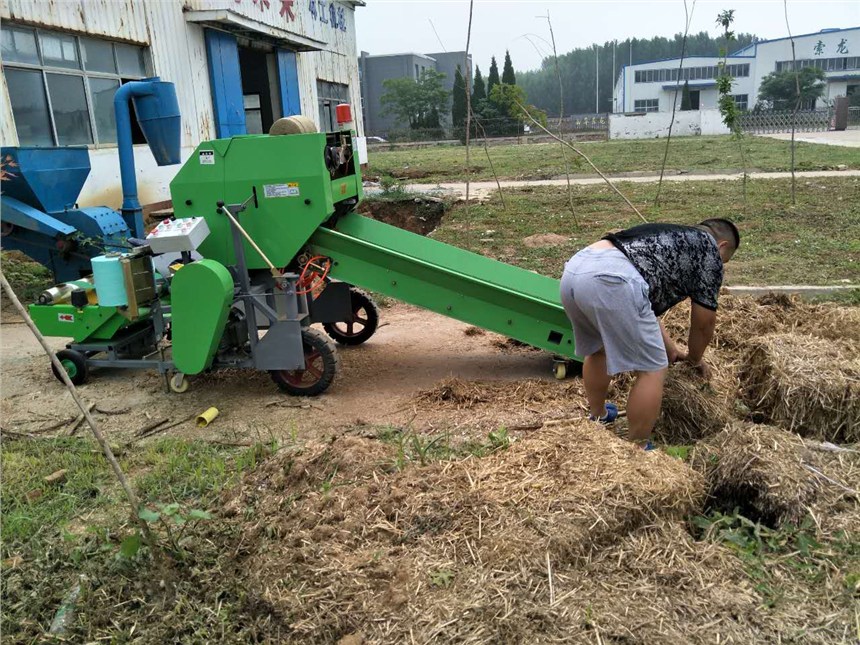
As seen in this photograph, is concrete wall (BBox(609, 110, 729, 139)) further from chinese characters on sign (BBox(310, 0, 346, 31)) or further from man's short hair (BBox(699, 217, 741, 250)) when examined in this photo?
man's short hair (BBox(699, 217, 741, 250))

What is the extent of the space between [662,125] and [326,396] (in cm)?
4304

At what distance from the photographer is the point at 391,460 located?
3166 millimetres

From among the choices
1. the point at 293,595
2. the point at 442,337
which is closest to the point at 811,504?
the point at 293,595

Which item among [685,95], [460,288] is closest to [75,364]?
[460,288]

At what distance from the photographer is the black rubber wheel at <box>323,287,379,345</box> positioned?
6.02 m

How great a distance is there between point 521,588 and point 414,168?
2098cm

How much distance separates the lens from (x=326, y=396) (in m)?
4.89

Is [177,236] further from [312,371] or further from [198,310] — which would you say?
[312,371]

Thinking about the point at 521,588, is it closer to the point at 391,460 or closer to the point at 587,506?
the point at 587,506

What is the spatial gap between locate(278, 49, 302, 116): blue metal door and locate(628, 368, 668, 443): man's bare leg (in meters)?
14.9

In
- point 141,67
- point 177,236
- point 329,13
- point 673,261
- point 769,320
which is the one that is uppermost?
point 329,13

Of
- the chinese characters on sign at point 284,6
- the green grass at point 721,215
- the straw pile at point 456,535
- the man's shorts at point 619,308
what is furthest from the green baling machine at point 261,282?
the chinese characters on sign at point 284,6

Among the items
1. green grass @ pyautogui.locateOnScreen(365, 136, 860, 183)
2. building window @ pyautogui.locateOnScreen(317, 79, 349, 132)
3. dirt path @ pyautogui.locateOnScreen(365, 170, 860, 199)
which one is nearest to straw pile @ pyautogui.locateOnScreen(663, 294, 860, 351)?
dirt path @ pyautogui.locateOnScreen(365, 170, 860, 199)

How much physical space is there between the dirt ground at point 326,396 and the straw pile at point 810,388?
105 cm
